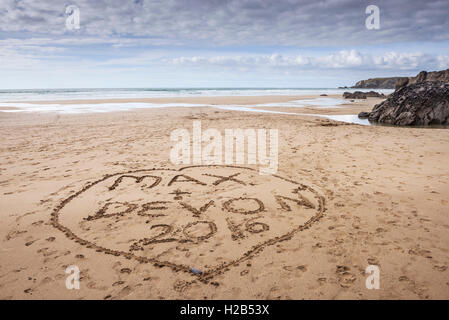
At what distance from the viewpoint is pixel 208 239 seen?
11.2ft

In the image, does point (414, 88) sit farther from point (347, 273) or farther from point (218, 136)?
point (347, 273)

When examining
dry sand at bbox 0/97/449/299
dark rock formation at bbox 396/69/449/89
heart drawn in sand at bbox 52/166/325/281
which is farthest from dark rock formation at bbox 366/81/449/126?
dark rock formation at bbox 396/69/449/89

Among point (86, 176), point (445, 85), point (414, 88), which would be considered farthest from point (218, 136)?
point (445, 85)

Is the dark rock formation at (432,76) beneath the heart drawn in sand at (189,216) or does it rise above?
above

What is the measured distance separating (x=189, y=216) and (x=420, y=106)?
14.6m

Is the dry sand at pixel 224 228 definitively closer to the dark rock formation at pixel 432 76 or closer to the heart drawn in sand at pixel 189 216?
the heart drawn in sand at pixel 189 216

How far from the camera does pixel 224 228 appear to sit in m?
3.67

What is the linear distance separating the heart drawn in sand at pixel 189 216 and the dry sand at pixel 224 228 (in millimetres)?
20

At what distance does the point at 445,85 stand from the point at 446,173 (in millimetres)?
11518

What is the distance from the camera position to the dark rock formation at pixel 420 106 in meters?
13.3

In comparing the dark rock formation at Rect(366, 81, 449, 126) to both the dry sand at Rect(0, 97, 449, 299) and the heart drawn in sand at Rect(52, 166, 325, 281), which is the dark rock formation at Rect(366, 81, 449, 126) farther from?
the heart drawn in sand at Rect(52, 166, 325, 281)

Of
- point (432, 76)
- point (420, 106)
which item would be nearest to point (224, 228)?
point (420, 106)

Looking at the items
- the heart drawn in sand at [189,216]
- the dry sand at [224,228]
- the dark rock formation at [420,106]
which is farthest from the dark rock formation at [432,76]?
the heart drawn in sand at [189,216]
